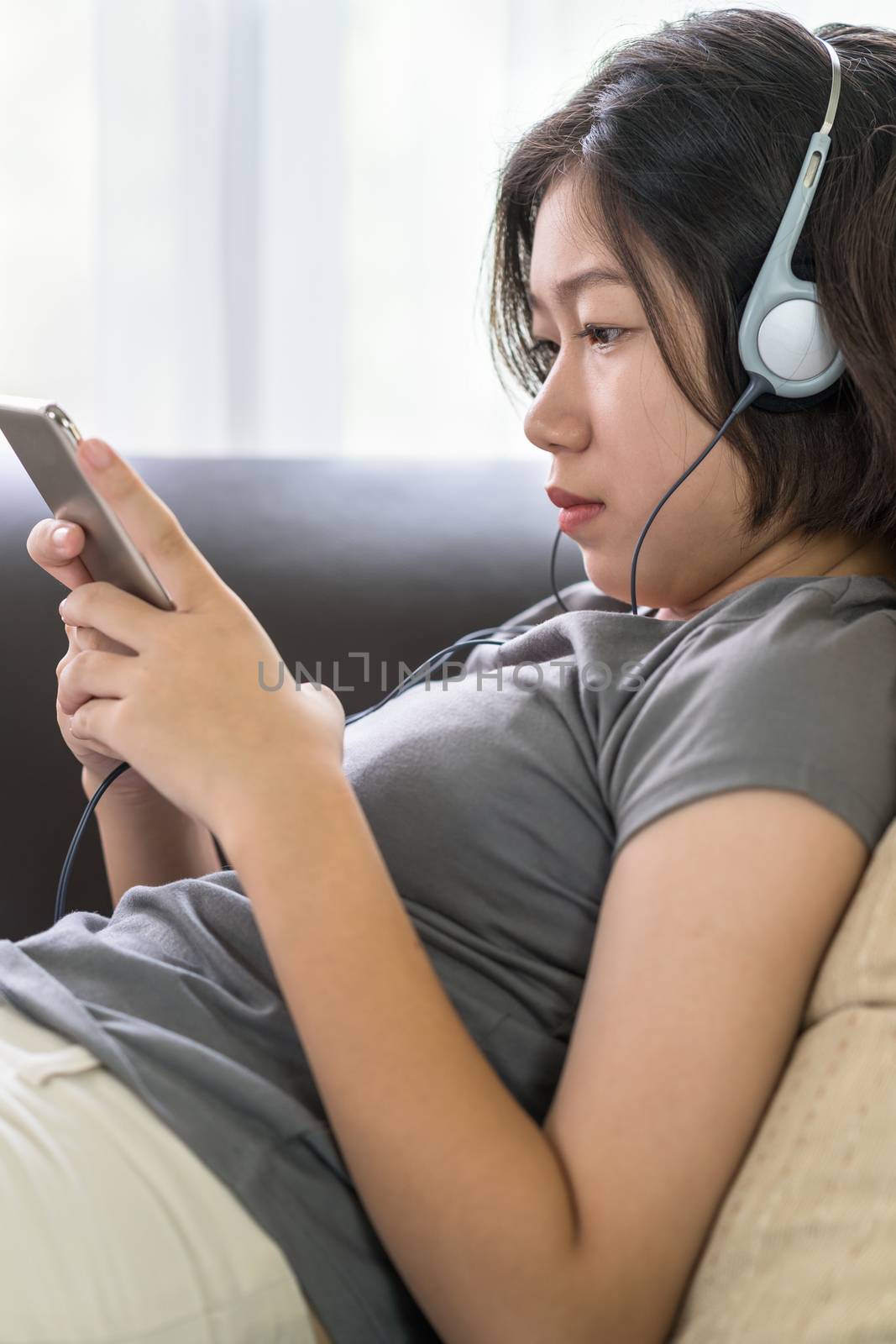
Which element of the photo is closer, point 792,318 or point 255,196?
point 792,318

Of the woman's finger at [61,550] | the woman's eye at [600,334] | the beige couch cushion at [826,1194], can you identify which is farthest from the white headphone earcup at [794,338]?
the woman's finger at [61,550]

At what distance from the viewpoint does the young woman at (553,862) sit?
21.0 inches

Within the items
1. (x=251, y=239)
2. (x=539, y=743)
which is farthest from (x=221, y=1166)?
(x=251, y=239)

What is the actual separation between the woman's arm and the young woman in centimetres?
9

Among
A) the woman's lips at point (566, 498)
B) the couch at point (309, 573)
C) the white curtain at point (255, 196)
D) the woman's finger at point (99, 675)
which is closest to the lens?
the woman's finger at point (99, 675)

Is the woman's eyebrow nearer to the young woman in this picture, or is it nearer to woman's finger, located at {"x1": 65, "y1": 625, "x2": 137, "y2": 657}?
the young woman

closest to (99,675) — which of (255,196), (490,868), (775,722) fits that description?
(490,868)

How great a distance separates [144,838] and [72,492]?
0.36 meters

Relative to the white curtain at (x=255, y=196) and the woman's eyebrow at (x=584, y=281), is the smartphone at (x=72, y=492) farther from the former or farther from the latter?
the white curtain at (x=255, y=196)

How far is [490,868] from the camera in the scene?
684mm

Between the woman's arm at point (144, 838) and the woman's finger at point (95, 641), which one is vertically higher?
the woman's finger at point (95, 641)

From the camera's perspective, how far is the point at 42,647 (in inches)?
43.9

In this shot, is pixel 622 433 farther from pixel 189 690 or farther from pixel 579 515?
pixel 189 690

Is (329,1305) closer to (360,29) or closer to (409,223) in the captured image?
(409,223)
